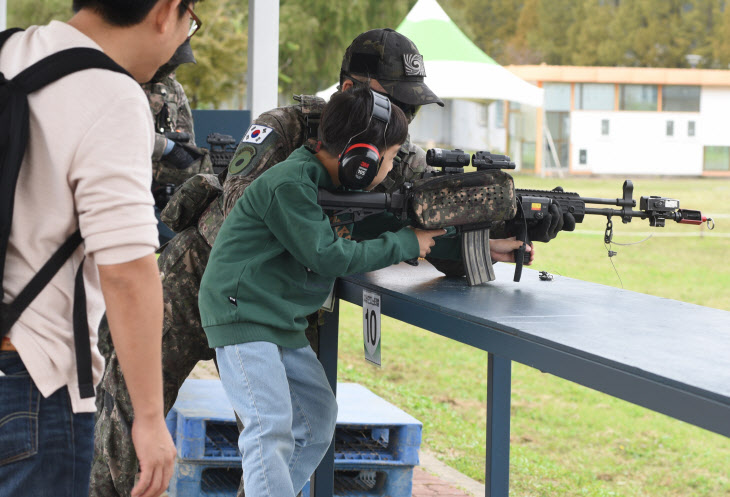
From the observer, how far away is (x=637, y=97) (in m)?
37.8

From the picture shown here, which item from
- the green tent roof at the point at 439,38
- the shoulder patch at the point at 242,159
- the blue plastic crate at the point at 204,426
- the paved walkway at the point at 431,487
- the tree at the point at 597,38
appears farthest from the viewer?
the tree at the point at 597,38

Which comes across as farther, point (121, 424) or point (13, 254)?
point (121, 424)

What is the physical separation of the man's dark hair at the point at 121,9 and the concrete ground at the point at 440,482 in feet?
10.2

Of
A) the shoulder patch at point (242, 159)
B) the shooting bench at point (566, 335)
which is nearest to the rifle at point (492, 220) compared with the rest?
the shooting bench at point (566, 335)

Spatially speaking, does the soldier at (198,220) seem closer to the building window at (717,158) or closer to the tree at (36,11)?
the tree at (36,11)

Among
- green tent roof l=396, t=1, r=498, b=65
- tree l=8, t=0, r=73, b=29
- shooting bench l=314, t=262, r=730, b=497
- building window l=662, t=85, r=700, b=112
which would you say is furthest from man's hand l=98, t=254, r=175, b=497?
building window l=662, t=85, r=700, b=112

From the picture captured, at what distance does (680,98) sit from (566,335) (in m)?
38.0

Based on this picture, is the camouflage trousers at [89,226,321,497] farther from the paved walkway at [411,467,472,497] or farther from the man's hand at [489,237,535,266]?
the paved walkway at [411,467,472,497]

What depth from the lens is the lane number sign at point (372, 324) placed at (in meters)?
2.72

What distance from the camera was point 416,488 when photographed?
419cm

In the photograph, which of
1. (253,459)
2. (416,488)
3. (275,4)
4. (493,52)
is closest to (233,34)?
(275,4)

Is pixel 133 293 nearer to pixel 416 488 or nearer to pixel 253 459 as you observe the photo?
pixel 253 459

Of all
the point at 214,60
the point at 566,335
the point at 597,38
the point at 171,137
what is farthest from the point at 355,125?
the point at 597,38

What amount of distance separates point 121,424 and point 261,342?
947mm
